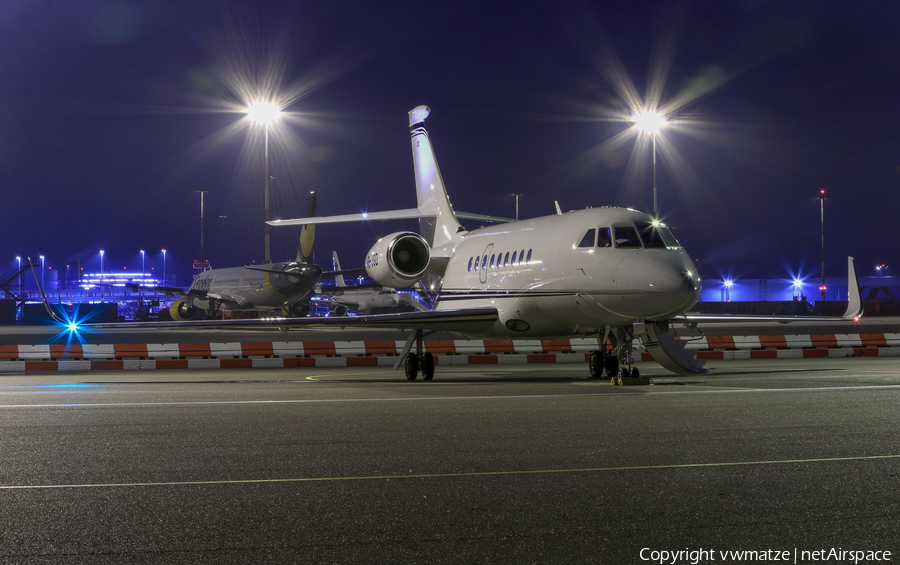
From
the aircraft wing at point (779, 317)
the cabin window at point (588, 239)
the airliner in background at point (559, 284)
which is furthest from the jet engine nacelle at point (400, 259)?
the aircraft wing at point (779, 317)

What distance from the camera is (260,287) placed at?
50.5 m

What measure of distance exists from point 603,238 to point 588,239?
340 mm

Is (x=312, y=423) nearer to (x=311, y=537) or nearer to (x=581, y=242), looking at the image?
(x=311, y=537)

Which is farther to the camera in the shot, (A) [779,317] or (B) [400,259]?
(B) [400,259]

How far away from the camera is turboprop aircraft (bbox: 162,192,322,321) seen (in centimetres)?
4834

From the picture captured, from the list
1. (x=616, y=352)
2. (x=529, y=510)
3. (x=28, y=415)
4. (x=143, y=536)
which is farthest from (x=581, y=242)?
(x=143, y=536)

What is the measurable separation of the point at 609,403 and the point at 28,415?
718 centimetres

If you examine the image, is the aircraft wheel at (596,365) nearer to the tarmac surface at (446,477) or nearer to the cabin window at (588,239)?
the cabin window at (588,239)

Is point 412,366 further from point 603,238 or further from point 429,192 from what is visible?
point 429,192

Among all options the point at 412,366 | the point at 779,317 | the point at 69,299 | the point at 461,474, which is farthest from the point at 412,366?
the point at 69,299

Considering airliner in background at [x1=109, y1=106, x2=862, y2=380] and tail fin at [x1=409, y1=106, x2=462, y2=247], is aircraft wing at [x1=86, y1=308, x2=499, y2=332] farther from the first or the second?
tail fin at [x1=409, y1=106, x2=462, y2=247]

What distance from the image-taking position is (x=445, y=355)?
74.5ft

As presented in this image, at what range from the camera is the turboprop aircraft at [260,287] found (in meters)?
48.3

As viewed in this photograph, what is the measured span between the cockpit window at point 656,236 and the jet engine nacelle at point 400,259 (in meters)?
5.94
